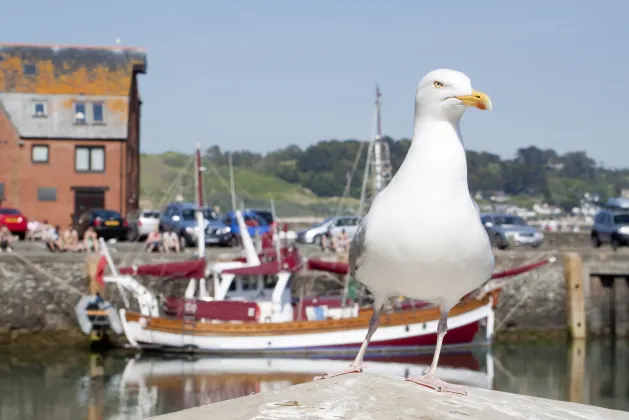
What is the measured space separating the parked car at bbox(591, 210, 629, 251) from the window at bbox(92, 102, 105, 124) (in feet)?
92.6

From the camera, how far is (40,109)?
59.5m

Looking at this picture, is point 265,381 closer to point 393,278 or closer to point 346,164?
point 393,278

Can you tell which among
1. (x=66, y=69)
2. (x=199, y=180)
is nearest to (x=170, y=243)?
(x=199, y=180)

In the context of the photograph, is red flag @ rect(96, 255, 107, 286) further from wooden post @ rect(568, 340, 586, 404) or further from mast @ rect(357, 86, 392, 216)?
wooden post @ rect(568, 340, 586, 404)

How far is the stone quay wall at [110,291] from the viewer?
34.9 m

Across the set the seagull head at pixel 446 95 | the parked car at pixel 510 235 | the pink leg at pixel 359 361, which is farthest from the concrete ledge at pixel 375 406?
the parked car at pixel 510 235

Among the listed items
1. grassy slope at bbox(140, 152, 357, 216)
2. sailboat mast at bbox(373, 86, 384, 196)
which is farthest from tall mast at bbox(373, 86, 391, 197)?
grassy slope at bbox(140, 152, 357, 216)

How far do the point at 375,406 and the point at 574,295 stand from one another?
3218cm

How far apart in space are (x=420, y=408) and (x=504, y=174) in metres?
179

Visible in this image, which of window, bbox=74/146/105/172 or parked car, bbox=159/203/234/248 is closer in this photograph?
parked car, bbox=159/203/234/248

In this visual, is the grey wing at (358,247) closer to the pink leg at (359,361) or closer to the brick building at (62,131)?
the pink leg at (359,361)

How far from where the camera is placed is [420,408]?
246 inches

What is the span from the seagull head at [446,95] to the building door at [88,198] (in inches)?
2069

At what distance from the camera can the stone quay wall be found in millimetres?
34875
